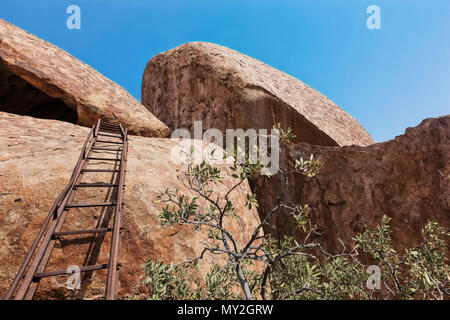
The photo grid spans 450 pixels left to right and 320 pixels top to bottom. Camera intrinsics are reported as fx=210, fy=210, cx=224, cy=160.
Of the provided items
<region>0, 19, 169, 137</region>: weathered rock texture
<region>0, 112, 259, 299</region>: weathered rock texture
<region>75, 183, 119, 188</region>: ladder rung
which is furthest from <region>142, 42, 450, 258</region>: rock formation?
<region>75, 183, 119, 188</region>: ladder rung

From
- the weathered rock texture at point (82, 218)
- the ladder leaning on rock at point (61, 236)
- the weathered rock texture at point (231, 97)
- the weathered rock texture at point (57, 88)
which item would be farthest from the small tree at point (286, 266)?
the weathered rock texture at point (57, 88)

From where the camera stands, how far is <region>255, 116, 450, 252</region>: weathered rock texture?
837 cm

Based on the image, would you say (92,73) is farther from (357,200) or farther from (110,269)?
(357,200)

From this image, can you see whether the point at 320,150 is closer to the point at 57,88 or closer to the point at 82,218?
the point at 82,218

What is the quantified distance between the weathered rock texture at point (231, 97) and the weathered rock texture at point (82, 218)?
6599 mm

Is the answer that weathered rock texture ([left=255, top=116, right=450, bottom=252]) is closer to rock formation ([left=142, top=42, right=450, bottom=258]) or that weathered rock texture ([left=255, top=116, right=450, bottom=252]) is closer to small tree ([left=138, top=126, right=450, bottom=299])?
rock formation ([left=142, top=42, right=450, bottom=258])

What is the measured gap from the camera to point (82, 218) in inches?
135

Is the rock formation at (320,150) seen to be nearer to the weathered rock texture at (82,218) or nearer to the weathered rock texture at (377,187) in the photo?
the weathered rock texture at (377,187)

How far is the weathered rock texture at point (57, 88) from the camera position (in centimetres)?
826

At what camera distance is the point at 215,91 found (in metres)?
11.8

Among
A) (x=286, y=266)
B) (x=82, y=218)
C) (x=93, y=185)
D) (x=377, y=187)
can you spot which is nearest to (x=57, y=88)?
(x=93, y=185)

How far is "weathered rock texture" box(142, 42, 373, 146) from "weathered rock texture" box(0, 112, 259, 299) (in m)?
6.60

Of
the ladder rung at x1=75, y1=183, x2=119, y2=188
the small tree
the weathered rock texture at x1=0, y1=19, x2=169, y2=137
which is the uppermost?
the weathered rock texture at x1=0, y1=19, x2=169, y2=137
